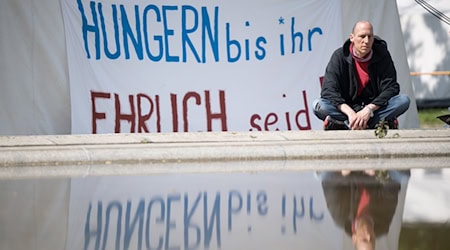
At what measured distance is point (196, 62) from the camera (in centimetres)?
1232

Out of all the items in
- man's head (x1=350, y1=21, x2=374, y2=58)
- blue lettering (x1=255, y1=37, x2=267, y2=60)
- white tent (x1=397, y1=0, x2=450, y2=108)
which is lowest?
man's head (x1=350, y1=21, x2=374, y2=58)

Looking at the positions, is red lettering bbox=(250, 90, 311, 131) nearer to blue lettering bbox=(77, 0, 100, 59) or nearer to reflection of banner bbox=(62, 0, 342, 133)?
reflection of banner bbox=(62, 0, 342, 133)

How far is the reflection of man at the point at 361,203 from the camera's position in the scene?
192 inches

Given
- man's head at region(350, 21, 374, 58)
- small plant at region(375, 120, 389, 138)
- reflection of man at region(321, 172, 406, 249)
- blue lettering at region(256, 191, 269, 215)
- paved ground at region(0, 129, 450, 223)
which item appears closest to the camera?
reflection of man at region(321, 172, 406, 249)

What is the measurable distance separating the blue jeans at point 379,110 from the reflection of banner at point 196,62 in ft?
6.70

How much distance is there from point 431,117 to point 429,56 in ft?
8.72

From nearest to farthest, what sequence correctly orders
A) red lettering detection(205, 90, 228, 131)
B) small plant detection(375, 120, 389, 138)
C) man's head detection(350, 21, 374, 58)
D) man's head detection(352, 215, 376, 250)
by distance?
man's head detection(352, 215, 376, 250) < small plant detection(375, 120, 389, 138) < man's head detection(350, 21, 374, 58) < red lettering detection(205, 90, 228, 131)

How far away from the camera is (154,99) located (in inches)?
477

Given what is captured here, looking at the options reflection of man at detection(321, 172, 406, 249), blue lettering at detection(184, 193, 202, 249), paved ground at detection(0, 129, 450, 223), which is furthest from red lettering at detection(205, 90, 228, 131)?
blue lettering at detection(184, 193, 202, 249)

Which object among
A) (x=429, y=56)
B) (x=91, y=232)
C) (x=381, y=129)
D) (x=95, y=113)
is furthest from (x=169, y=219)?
(x=429, y=56)

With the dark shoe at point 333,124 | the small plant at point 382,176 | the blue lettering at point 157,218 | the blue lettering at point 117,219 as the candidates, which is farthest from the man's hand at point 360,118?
the blue lettering at point 117,219

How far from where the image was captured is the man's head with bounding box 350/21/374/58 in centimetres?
1020

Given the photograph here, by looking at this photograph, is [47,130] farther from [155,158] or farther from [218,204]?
[218,204]

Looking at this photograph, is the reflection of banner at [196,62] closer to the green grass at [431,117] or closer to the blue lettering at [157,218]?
the blue lettering at [157,218]
